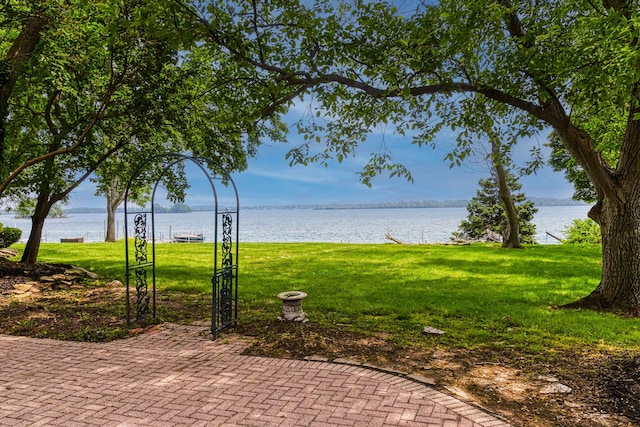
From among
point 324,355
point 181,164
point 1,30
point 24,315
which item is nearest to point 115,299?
point 24,315

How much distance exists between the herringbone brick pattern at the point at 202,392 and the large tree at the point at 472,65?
380cm

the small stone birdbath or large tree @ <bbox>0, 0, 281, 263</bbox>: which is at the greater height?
large tree @ <bbox>0, 0, 281, 263</bbox>

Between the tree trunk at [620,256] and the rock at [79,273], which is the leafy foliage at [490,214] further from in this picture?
the rock at [79,273]

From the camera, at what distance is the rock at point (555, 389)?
4.39 m

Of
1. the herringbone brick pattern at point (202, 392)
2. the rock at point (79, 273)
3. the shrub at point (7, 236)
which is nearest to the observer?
the herringbone brick pattern at point (202, 392)

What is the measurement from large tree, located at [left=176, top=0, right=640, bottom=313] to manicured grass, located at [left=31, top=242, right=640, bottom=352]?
1.56m

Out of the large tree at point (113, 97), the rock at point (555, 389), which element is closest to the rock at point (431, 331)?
the rock at point (555, 389)

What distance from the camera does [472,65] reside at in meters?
6.66

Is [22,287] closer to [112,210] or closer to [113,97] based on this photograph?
[113,97]

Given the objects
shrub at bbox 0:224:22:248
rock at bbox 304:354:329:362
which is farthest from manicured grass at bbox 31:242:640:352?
shrub at bbox 0:224:22:248

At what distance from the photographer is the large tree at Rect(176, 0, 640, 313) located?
5.85 meters

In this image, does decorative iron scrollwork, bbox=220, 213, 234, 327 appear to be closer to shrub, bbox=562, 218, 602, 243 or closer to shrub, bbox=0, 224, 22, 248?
shrub, bbox=0, 224, 22, 248

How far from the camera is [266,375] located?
4.88 meters

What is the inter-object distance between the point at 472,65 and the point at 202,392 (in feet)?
20.3
